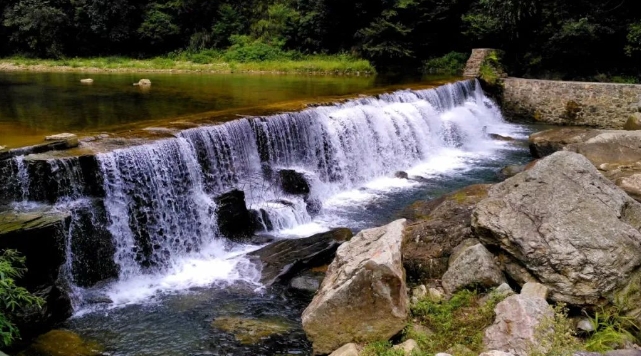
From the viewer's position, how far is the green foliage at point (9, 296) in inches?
189

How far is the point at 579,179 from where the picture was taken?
583cm

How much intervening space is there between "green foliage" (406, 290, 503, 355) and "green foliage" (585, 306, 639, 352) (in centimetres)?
86

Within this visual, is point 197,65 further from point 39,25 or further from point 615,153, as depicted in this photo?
point 615,153

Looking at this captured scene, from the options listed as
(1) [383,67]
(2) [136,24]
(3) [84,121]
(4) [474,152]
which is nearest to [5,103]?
(3) [84,121]

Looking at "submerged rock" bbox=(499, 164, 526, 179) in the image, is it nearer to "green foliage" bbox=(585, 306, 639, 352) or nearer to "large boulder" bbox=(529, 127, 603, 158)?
"large boulder" bbox=(529, 127, 603, 158)

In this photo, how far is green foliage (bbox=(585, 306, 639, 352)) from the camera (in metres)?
4.57

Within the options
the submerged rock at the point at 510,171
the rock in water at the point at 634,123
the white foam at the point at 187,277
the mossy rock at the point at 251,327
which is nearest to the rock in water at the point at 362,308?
the mossy rock at the point at 251,327

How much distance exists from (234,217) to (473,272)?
4.86 meters

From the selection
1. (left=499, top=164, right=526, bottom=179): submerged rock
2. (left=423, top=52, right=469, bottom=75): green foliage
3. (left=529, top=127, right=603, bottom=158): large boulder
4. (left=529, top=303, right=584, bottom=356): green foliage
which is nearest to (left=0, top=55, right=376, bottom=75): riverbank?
(left=423, top=52, right=469, bottom=75): green foliage

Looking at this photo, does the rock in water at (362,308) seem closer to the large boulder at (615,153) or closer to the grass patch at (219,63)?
the large boulder at (615,153)

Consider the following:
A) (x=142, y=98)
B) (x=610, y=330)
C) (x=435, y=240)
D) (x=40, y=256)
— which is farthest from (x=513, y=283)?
(x=142, y=98)

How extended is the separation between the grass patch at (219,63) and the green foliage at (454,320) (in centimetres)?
2050

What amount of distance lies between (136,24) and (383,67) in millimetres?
17171

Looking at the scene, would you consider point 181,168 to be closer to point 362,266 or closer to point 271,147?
point 271,147
